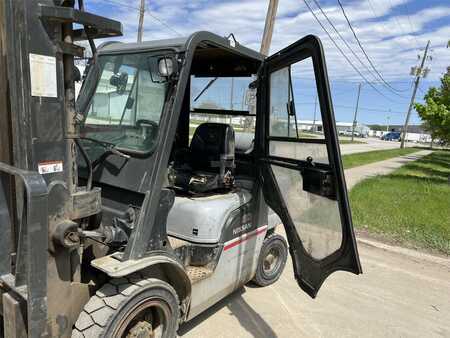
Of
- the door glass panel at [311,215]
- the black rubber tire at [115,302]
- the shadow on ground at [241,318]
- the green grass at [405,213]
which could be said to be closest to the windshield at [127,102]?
the black rubber tire at [115,302]

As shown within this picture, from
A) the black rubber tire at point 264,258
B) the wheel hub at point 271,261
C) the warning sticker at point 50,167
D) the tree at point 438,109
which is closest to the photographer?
the warning sticker at point 50,167

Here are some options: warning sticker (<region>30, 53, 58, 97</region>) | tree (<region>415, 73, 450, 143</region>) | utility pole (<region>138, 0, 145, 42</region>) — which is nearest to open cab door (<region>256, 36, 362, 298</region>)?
warning sticker (<region>30, 53, 58, 97</region>)

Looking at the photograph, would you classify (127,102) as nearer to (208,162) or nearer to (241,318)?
(208,162)

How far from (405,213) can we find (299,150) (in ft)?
20.1

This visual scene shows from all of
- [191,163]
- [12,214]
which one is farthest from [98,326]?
[191,163]

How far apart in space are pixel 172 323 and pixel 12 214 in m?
1.35

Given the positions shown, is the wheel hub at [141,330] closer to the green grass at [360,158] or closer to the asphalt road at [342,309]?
the asphalt road at [342,309]

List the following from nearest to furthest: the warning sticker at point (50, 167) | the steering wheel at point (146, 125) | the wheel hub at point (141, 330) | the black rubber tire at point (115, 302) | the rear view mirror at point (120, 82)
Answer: the warning sticker at point (50, 167)
the black rubber tire at point (115, 302)
the wheel hub at point (141, 330)
the steering wheel at point (146, 125)
the rear view mirror at point (120, 82)

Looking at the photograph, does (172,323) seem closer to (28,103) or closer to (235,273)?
(235,273)

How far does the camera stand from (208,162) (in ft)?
12.3

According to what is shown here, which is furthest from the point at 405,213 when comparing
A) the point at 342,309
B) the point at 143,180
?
the point at 143,180

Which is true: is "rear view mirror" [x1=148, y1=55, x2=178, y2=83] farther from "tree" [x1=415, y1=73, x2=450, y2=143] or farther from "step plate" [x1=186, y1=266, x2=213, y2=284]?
"tree" [x1=415, y1=73, x2=450, y2=143]

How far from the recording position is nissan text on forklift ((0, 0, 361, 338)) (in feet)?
6.19

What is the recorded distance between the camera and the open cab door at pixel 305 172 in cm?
271
